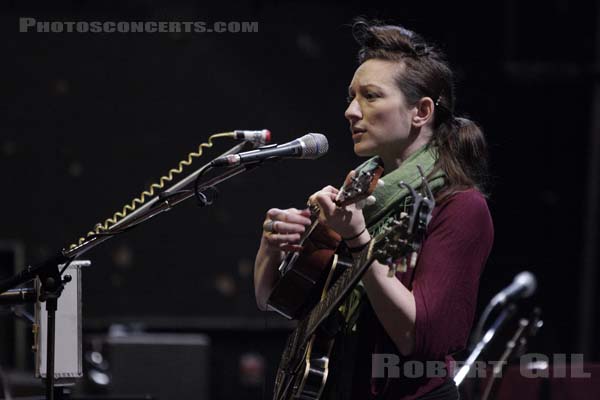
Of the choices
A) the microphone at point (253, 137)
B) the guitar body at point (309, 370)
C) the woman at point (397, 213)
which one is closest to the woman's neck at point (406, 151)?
the woman at point (397, 213)

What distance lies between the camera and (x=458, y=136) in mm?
2387

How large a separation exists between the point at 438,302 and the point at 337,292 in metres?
0.21

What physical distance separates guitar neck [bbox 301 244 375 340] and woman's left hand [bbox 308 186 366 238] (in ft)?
0.20

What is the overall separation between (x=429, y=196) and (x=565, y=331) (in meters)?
4.24

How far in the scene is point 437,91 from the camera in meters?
2.42

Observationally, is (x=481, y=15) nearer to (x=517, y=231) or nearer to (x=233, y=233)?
(x=517, y=231)

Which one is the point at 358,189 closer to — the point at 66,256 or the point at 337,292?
the point at 337,292

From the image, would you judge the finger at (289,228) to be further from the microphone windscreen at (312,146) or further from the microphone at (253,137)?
the microphone at (253,137)

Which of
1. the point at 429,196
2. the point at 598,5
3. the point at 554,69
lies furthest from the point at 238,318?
the point at 429,196

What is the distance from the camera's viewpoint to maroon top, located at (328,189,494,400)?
2.17 meters

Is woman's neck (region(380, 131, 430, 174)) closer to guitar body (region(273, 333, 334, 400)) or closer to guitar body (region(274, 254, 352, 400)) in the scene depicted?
guitar body (region(274, 254, 352, 400))

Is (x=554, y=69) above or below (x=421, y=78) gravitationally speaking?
above

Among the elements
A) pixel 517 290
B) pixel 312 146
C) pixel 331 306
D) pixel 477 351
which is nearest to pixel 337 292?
pixel 331 306

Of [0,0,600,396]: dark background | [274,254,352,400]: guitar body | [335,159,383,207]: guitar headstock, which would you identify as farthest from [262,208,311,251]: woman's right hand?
[0,0,600,396]: dark background
